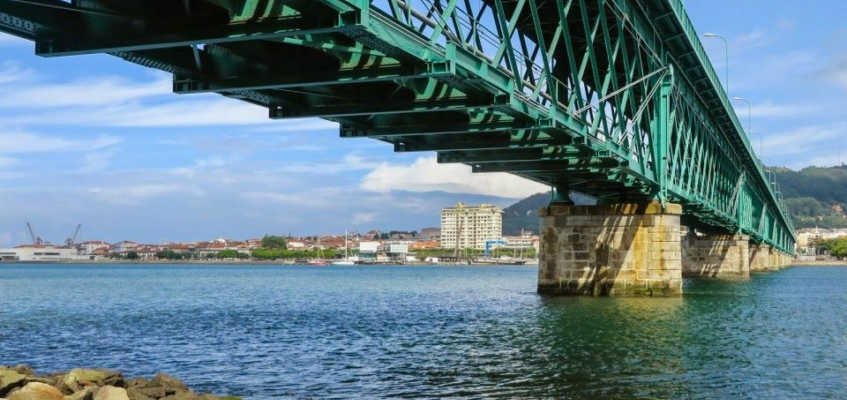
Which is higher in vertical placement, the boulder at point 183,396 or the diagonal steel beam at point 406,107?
the diagonal steel beam at point 406,107

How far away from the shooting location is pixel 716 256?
122750 mm

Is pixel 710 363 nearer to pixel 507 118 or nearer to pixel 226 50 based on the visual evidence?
pixel 507 118

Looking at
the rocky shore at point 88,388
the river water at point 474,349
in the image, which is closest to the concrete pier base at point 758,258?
the river water at point 474,349

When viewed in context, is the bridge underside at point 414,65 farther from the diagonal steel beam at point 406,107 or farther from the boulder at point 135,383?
the boulder at point 135,383

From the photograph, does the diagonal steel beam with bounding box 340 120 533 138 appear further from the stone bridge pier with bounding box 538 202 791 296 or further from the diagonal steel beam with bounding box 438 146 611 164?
the stone bridge pier with bounding box 538 202 791 296

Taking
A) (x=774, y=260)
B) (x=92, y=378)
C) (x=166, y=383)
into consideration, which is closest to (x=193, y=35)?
(x=166, y=383)

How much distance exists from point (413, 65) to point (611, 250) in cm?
3539

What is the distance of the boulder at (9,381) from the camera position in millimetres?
18891

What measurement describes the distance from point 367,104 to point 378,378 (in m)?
9.55

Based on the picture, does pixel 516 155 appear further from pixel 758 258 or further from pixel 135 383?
pixel 758 258

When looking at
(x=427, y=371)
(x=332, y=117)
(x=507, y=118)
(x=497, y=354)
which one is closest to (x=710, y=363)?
(x=497, y=354)

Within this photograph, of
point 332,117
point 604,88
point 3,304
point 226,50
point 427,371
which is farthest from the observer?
point 3,304

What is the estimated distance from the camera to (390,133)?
3675 centimetres

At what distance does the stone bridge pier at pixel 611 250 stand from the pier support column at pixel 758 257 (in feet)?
345
